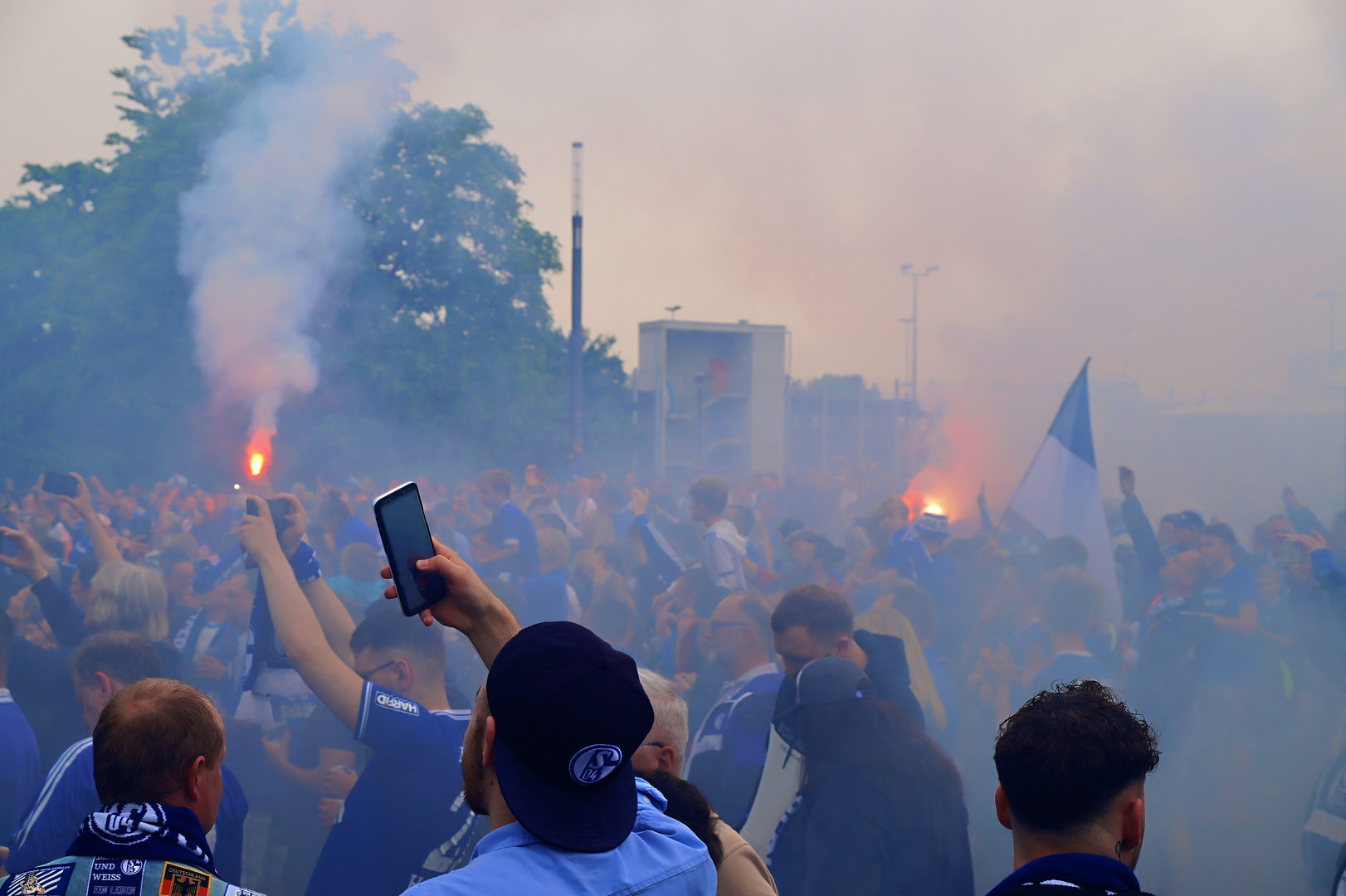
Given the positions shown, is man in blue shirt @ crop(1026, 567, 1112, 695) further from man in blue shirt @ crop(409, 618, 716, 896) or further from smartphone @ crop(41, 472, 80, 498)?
smartphone @ crop(41, 472, 80, 498)

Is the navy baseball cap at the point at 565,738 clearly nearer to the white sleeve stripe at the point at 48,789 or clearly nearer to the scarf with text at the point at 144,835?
the scarf with text at the point at 144,835

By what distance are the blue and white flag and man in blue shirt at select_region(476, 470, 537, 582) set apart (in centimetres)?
402

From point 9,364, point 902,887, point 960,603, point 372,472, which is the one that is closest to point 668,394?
point 372,472

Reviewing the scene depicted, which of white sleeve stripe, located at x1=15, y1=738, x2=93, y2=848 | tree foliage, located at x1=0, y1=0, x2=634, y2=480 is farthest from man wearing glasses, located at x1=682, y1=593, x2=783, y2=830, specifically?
tree foliage, located at x1=0, y1=0, x2=634, y2=480

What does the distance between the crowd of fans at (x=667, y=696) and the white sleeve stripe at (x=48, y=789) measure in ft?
0.03

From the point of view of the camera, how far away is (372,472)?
20766 millimetres

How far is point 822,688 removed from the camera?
2.85 meters

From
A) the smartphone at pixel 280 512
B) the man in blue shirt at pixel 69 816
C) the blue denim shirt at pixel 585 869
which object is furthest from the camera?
the smartphone at pixel 280 512

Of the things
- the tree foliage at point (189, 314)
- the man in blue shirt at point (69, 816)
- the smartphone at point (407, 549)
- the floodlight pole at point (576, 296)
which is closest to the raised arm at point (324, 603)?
the man in blue shirt at point (69, 816)

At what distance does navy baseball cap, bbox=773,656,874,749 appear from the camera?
2840mm

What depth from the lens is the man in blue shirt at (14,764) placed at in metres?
3.05

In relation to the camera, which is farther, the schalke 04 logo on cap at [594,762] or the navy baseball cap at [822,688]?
the navy baseball cap at [822,688]

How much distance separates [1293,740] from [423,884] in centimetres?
588

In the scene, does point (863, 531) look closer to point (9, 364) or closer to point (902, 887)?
point (902, 887)
